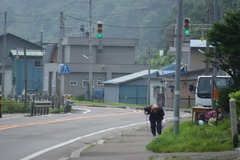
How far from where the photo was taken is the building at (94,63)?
76.9m

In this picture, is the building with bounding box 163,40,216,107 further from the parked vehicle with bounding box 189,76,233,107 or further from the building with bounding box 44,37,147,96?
the building with bounding box 44,37,147,96

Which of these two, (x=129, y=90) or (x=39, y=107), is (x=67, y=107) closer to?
(x=39, y=107)

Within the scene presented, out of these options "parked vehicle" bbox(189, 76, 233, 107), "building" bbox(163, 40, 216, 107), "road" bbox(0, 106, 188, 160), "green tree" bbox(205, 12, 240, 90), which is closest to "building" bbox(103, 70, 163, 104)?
"building" bbox(163, 40, 216, 107)

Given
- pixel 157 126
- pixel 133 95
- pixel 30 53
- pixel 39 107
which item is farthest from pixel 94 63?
pixel 157 126

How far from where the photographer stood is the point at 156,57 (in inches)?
4161

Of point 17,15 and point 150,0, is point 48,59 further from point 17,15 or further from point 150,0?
point 17,15

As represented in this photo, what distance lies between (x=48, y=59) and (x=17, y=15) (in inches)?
3511

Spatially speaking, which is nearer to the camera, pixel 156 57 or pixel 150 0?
pixel 156 57

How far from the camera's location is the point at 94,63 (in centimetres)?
7744

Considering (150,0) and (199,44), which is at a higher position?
(150,0)

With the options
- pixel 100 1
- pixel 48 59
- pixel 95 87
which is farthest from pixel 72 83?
pixel 100 1

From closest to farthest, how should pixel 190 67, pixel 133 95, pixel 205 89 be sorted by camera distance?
pixel 205 89
pixel 190 67
pixel 133 95

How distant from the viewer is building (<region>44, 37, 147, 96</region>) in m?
76.9

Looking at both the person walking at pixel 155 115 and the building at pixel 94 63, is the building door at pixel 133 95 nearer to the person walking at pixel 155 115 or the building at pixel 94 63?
the building at pixel 94 63
